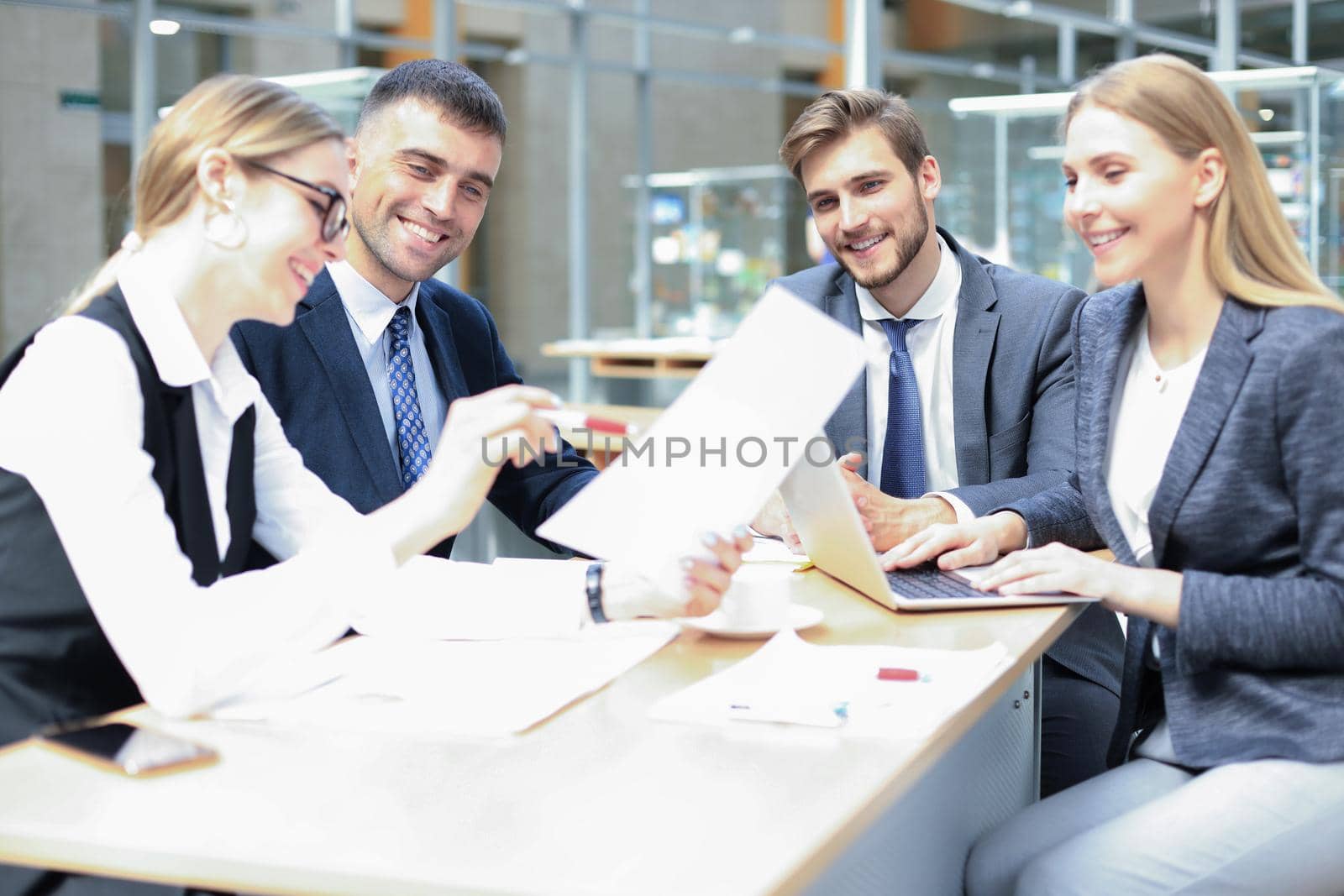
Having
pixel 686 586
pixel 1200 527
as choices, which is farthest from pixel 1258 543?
pixel 686 586

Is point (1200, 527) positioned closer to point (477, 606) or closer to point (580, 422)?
point (580, 422)

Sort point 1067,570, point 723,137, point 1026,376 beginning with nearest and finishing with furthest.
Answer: point 1067,570
point 1026,376
point 723,137

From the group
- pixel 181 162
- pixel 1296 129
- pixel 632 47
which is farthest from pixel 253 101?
pixel 632 47

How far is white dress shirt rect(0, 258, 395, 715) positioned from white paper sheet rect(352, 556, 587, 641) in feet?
0.71

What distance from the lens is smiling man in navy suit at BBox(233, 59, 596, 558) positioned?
7.11 feet

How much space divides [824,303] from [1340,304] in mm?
1090

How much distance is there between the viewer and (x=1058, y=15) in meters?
11.0

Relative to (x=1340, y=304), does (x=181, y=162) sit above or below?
above

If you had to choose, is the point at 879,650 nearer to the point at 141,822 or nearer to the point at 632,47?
the point at 141,822

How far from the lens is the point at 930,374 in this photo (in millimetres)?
2494

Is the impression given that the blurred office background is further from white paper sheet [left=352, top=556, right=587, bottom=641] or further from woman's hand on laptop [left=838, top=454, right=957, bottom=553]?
white paper sheet [left=352, top=556, right=587, bottom=641]

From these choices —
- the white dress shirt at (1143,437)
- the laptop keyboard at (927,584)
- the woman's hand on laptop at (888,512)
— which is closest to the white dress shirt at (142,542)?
the laptop keyboard at (927,584)

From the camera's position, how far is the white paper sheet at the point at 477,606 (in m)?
1.67

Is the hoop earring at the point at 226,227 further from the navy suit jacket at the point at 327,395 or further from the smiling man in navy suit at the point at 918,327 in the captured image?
the smiling man in navy suit at the point at 918,327
